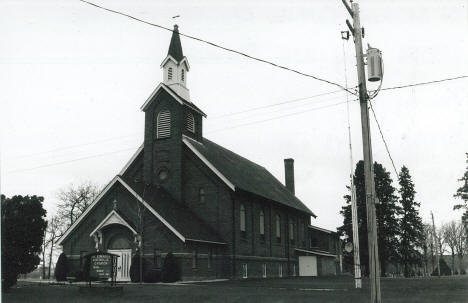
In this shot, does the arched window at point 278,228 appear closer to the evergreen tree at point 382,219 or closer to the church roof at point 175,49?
the evergreen tree at point 382,219

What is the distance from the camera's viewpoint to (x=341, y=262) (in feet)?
221

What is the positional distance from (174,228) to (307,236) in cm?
2854

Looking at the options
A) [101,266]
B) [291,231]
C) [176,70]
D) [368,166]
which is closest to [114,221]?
[101,266]

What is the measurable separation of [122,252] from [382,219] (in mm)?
29155

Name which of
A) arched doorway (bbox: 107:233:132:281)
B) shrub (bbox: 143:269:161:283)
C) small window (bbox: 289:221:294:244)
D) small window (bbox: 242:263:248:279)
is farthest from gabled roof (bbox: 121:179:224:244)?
small window (bbox: 289:221:294:244)

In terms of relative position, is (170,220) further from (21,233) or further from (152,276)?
(21,233)

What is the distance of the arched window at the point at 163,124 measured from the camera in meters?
39.2

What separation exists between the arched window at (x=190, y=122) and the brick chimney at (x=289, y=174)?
23241 mm

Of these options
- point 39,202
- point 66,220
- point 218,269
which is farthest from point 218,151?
point 66,220

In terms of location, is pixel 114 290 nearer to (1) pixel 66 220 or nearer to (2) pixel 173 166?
(2) pixel 173 166

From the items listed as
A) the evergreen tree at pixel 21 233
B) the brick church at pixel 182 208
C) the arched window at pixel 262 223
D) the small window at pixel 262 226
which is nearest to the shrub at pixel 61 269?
the brick church at pixel 182 208

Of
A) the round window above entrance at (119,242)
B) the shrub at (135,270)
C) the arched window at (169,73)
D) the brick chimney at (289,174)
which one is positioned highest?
the arched window at (169,73)

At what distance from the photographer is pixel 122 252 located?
33406 millimetres

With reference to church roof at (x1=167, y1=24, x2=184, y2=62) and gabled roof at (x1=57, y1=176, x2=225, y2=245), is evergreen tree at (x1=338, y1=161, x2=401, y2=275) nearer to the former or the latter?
gabled roof at (x1=57, y1=176, x2=225, y2=245)
